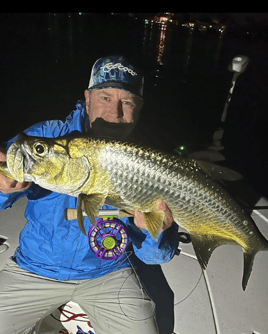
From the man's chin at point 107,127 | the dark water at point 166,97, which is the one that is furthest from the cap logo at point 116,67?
the dark water at point 166,97

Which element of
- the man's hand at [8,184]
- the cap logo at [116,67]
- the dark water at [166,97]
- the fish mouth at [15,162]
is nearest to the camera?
the fish mouth at [15,162]

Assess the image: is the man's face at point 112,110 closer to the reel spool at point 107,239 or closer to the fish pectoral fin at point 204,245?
the reel spool at point 107,239

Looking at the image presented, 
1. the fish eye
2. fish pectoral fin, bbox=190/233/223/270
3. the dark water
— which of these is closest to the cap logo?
the dark water

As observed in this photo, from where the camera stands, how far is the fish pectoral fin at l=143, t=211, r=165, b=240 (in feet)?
6.42

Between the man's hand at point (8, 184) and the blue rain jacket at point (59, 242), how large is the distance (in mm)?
310

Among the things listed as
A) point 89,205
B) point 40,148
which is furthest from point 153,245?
point 40,148

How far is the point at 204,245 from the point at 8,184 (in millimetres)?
1672

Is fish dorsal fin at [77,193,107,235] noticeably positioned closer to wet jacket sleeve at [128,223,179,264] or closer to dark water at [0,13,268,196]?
wet jacket sleeve at [128,223,179,264]

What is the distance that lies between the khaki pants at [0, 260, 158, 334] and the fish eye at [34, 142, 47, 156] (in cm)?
133

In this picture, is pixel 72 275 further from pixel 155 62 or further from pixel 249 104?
pixel 155 62

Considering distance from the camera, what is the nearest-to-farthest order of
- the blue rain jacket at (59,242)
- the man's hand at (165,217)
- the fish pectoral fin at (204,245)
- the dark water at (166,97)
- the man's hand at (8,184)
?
1. the man's hand at (8,184)
2. the man's hand at (165,217)
3. the fish pectoral fin at (204,245)
4. the blue rain jacket at (59,242)
5. the dark water at (166,97)

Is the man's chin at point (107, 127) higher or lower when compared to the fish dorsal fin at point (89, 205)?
higher

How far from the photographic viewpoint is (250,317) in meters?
2.53

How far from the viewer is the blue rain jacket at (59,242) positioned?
7.54 feet
